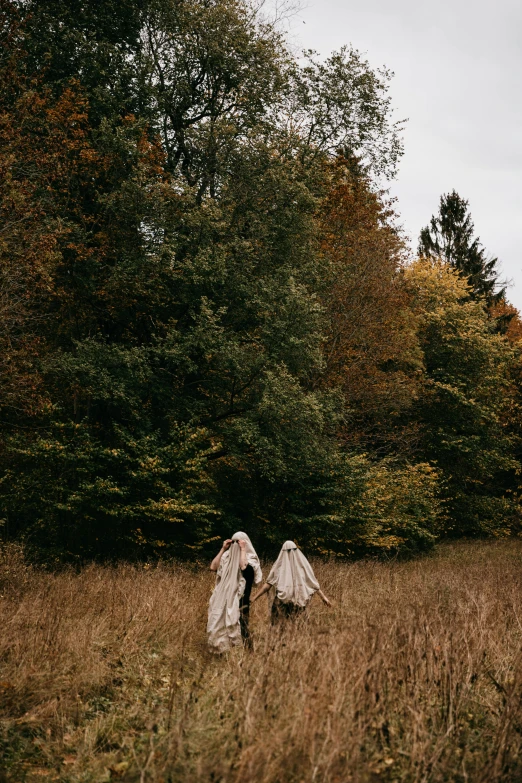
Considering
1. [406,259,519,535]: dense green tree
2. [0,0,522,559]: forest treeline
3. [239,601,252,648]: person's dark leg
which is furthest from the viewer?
[406,259,519,535]: dense green tree

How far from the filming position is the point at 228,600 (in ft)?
27.2

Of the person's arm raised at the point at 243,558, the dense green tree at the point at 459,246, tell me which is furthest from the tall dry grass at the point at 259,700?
the dense green tree at the point at 459,246

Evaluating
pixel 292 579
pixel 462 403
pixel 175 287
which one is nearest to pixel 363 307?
pixel 462 403

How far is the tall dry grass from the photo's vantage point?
4.23 meters

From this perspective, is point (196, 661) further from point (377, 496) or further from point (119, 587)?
point (377, 496)

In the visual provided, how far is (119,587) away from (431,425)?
22.2 metres

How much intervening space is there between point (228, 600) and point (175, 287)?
11.6 m

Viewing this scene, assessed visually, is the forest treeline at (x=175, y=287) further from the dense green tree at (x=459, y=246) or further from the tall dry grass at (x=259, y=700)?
the dense green tree at (x=459, y=246)

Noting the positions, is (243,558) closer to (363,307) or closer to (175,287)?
(175,287)

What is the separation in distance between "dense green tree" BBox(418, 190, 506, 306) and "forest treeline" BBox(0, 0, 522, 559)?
2018 centimetres

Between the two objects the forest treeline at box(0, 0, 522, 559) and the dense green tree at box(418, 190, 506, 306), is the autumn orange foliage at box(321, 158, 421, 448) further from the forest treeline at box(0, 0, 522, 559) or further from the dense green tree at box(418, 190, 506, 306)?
the dense green tree at box(418, 190, 506, 306)

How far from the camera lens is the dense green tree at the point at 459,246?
1613 inches

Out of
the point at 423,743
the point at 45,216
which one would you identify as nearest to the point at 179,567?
the point at 45,216

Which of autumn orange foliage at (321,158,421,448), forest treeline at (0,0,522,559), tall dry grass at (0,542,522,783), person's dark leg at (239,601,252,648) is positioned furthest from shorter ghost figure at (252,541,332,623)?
autumn orange foliage at (321,158,421,448)
